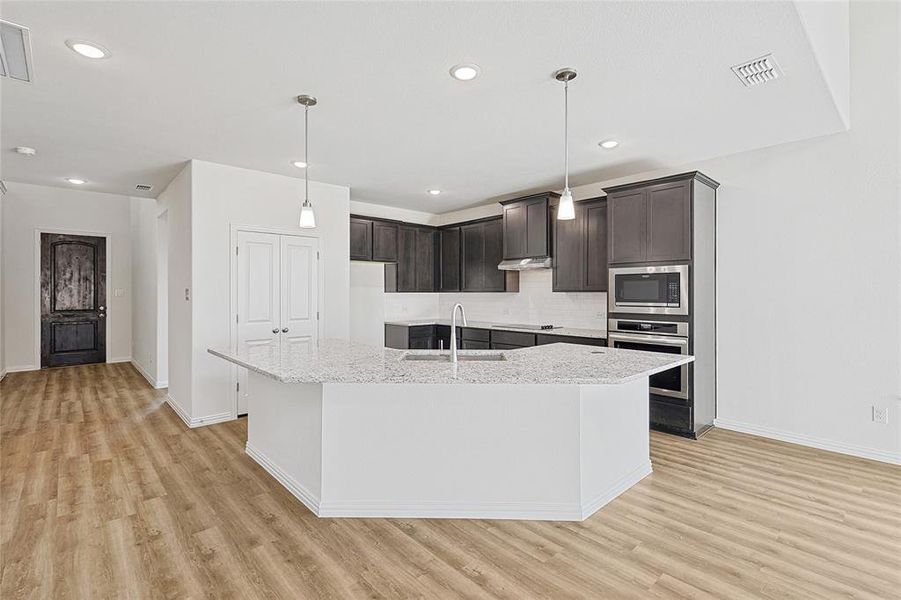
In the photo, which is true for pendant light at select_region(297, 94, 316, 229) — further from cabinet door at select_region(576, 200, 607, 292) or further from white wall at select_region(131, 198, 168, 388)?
white wall at select_region(131, 198, 168, 388)

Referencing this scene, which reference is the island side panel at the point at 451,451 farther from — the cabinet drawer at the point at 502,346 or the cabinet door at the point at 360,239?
the cabinet door at the point at 360,239

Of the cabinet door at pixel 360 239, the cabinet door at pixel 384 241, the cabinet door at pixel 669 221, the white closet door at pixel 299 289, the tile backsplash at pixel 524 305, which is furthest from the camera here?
the cabinet door at pixel 384 241

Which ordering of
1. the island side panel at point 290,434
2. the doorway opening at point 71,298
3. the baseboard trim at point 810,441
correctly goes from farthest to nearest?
the doorway opening at point 71,298, the baseboard trim at point 810,441, the island side panel at point 290,434

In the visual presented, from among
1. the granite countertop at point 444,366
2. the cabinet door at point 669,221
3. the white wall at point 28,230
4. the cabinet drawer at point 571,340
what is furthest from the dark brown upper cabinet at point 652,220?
the white wall at point 28,230

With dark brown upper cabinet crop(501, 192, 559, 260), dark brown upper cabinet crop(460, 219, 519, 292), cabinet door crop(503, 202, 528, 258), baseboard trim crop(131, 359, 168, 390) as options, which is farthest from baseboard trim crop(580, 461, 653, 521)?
baseboard trim crop(131, 359, 168, 390)

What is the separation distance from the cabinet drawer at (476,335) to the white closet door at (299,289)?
1953 millimetres

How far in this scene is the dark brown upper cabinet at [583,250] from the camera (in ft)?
16.2

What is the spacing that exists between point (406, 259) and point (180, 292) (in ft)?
9.53

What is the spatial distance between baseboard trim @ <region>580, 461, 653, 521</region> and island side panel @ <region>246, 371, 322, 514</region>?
156cm

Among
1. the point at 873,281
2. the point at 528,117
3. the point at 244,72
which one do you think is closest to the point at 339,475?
the point at 244,72

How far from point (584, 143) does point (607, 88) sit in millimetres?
1086

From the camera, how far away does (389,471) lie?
269 cm

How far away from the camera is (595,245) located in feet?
16.4

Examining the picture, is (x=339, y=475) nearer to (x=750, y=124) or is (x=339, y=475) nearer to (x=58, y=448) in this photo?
(x=58, y=448)
